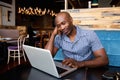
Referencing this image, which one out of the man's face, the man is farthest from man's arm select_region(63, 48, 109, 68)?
the man's face

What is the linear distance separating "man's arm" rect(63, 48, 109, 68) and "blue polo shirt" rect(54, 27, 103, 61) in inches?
2.2

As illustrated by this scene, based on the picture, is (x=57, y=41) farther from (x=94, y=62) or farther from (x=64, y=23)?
(x=94, y=62)

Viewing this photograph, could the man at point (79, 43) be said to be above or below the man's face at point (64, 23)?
below

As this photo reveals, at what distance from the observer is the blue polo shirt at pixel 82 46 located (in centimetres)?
160

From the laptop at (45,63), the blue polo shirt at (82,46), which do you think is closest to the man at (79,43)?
the blue polo shirt at (82,46)

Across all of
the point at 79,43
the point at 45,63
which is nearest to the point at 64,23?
the point at 79,43

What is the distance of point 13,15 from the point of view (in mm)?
9914

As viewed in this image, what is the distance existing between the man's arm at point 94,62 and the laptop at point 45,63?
0.16 feet

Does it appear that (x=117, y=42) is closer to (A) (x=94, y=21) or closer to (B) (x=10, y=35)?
(A) (x=94, y=21)

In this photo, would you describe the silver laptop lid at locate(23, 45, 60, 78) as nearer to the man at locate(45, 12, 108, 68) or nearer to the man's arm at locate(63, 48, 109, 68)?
the man's arm at locate(63, 48, 109, 68)

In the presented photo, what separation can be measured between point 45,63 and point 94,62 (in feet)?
1.55

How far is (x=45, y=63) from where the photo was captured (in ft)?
3.78

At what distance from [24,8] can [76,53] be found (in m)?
11.0

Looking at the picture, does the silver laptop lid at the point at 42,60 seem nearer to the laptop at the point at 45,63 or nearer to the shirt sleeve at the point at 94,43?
the laptop at the point at 45,63
